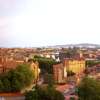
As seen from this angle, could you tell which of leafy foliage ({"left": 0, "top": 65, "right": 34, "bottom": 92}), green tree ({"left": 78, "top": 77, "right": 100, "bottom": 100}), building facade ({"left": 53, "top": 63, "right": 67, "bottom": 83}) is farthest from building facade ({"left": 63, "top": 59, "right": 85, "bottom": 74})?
green tree ({"left": 78, "top": 77, "right": 100, "bottom": 100})

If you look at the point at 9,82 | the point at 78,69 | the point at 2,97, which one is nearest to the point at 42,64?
the point at 78,69

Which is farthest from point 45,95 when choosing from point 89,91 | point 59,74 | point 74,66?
→ point 74,66

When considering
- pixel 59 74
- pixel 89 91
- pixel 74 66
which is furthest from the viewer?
pixel 74 66

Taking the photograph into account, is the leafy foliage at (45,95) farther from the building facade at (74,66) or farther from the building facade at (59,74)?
the building facade at (74,66)

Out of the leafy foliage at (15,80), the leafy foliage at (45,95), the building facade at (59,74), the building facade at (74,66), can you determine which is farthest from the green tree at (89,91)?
the building facade at (74,66)

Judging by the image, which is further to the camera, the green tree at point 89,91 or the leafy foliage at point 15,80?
the leafy foliage at point 15,80

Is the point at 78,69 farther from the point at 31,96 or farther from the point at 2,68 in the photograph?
the point at 31,96

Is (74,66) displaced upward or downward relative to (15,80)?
downward

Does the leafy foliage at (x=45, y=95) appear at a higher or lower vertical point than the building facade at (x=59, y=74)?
higher

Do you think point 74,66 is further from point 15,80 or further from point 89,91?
point 89,91

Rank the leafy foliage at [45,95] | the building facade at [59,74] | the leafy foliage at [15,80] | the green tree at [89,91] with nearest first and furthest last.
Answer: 1. the green tree at [89,91]
2. the leafy foliage at [45,95]
3. the leafy foliage at [15,80]
4. the building facade at [59,74]

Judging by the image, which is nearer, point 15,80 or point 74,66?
point 15,80

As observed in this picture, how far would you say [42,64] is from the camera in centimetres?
1864

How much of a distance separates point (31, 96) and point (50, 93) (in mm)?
390
